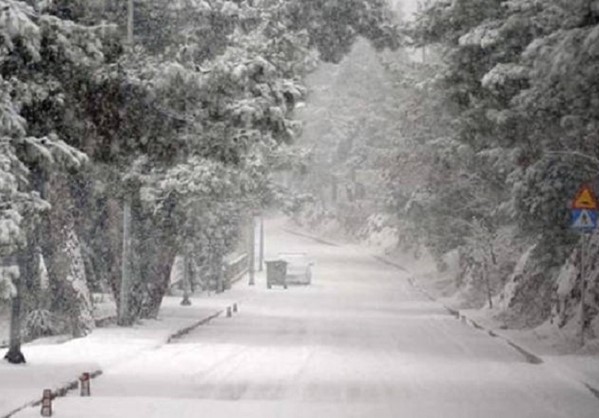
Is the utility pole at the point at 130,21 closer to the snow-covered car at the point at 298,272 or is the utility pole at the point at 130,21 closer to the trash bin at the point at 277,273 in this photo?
the trash bin at the point at 277,273

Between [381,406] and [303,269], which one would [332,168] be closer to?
[303,269]

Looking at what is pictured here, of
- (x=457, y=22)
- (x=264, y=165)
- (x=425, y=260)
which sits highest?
(x=457, y=22)

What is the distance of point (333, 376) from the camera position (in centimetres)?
1941

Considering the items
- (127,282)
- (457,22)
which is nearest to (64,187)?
(127,282)

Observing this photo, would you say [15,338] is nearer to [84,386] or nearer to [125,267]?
[84,386]

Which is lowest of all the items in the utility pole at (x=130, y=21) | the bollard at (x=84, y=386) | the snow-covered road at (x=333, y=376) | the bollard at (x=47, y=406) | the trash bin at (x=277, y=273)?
the trash bin at (x=277, y=273)

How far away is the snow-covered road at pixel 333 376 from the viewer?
1475 centimetres

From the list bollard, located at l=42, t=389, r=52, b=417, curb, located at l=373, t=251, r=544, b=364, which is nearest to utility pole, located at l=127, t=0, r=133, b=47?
curb, located at l=373, t=251, r=544, b=364

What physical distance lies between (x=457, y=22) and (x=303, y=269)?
3857cm

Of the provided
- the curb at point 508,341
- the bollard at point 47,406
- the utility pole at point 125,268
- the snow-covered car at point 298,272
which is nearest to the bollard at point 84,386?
the bollard at point 47,406

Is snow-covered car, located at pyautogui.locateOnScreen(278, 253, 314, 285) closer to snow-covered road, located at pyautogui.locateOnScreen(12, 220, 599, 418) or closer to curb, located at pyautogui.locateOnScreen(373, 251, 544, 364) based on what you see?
curb, located at pyautogui.locateOnScreen(373, 251, 544, 364)

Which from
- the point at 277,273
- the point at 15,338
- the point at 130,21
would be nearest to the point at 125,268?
the point at 130,21

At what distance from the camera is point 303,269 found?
62438 mm

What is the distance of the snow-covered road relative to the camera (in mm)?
14750
